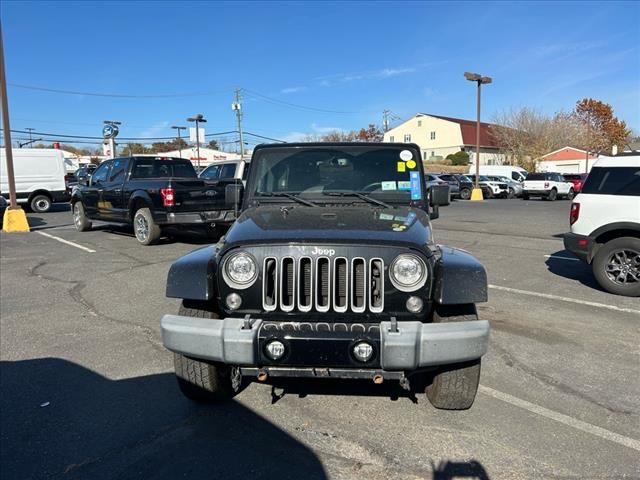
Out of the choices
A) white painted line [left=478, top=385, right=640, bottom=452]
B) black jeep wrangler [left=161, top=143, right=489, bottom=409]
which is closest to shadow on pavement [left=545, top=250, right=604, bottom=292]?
white painted line [left=478, top=385, right=640, bottom=452]

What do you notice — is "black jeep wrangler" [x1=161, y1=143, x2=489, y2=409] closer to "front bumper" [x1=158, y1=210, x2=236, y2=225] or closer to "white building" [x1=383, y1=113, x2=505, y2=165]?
"front bumper" [x1=158, y1=210, x2=236, y2=225]

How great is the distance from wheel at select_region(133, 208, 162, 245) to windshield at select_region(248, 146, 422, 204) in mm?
6353

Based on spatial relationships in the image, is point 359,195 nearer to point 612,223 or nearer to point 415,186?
point 415,186

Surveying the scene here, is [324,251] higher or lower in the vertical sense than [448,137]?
lower

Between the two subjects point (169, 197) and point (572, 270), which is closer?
point (572, 270)

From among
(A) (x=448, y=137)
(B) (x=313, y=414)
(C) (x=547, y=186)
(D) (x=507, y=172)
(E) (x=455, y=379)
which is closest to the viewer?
(E) (x=455, y=379)

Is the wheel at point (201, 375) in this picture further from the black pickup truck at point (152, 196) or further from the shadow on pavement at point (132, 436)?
the black pickup truck at point (152, 196)

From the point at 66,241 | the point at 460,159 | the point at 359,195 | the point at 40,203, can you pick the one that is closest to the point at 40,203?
the point at 40,203

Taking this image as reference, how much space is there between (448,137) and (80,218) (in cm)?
Result: 6190

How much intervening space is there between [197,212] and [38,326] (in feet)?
15.8

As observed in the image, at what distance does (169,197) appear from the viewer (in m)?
9.33

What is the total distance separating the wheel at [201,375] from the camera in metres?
3.03

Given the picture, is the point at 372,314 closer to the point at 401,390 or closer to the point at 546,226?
the point at 401,390

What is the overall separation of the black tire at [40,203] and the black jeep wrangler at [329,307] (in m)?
19.1
